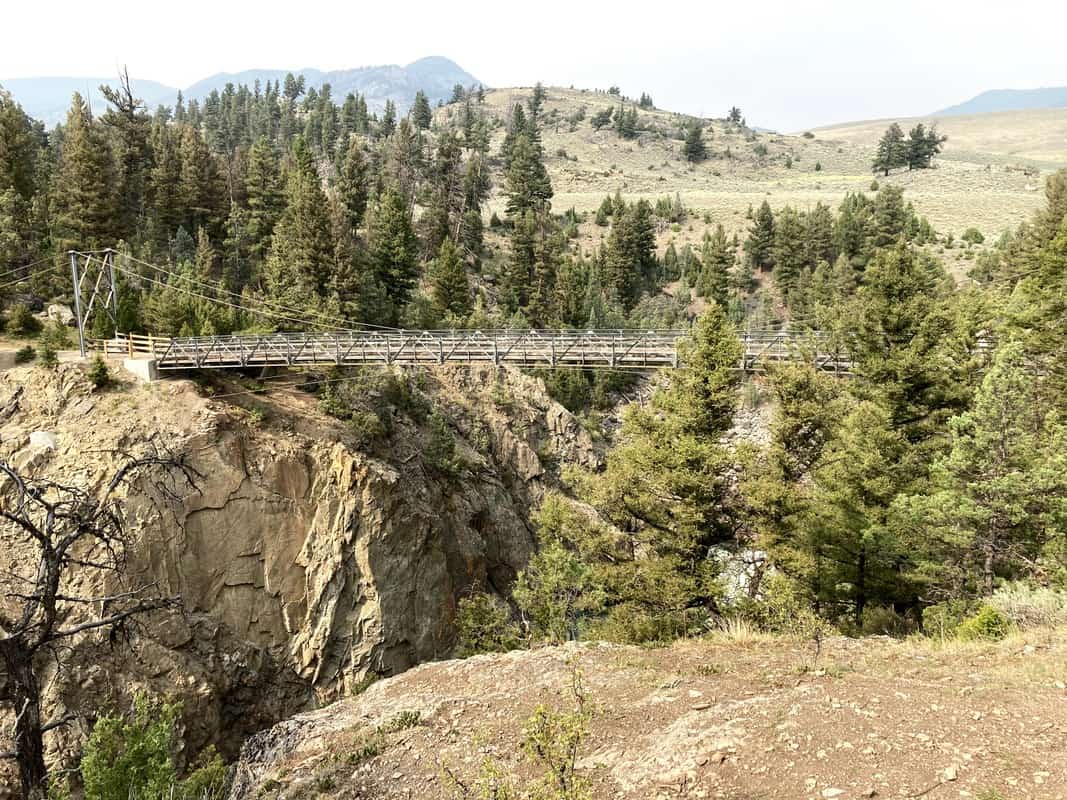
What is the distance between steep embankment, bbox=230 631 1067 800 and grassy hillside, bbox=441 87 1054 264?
72072 millimetres

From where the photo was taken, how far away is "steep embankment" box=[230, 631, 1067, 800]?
7414 millimetres

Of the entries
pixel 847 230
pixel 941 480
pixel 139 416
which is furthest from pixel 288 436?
pixel 847 230

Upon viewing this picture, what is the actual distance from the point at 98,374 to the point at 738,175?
124 metres

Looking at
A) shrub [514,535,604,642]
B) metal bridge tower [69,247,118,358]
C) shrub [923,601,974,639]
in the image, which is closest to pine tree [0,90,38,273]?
metal bridge tower [69,247,118,358]

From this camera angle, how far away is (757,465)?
1802 centimetres

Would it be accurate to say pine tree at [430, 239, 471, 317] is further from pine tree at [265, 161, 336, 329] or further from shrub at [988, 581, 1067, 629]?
shrub at [988, 581, 1067, 629]

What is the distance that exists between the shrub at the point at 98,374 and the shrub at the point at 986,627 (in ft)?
94.5

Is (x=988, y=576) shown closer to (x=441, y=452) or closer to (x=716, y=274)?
(x=441, y=452)

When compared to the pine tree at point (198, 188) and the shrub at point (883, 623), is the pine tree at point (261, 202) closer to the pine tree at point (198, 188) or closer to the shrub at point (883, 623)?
the pine tree at point (198, 188)

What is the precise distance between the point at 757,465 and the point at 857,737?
34.5ft

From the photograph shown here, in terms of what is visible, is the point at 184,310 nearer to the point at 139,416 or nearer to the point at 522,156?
the point at 139,416

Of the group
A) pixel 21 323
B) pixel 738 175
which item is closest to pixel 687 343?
pixel 21 323

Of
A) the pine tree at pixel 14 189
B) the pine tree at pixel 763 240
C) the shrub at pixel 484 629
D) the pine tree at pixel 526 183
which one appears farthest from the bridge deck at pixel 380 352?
the pine tree at pixel 763 240

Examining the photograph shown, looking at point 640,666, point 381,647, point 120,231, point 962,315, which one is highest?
point 120,231
